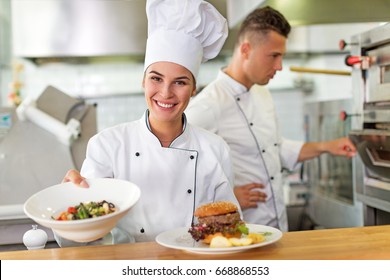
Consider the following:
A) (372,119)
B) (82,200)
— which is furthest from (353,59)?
(82,200)

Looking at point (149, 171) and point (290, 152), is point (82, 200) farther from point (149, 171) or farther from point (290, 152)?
point (290, 152)

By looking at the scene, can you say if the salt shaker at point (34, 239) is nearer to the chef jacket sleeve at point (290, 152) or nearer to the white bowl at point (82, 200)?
the white bowl at point (82, 200)

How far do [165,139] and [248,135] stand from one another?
726 mm

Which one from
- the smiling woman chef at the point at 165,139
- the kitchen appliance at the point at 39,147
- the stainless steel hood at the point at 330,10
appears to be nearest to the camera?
the smiling woman chef at the point at 165,139

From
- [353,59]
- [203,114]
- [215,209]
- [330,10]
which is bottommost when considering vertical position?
[215,209]

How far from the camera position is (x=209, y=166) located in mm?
1528

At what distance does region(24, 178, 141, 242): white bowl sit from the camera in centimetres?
109

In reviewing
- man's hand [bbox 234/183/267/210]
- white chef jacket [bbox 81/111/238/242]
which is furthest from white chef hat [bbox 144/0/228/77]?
man's hand [bbox 234/183/267/210]

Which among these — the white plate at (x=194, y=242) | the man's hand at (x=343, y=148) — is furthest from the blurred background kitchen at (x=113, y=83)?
the white plate at (x=194, y=242)

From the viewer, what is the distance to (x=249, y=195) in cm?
209

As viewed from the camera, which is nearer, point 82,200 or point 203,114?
point 82,200

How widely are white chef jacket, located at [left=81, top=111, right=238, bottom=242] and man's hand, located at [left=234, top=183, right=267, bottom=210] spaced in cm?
58

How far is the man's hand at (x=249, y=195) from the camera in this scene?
2.06 meters

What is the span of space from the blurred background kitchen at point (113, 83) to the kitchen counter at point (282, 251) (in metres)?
0.44
